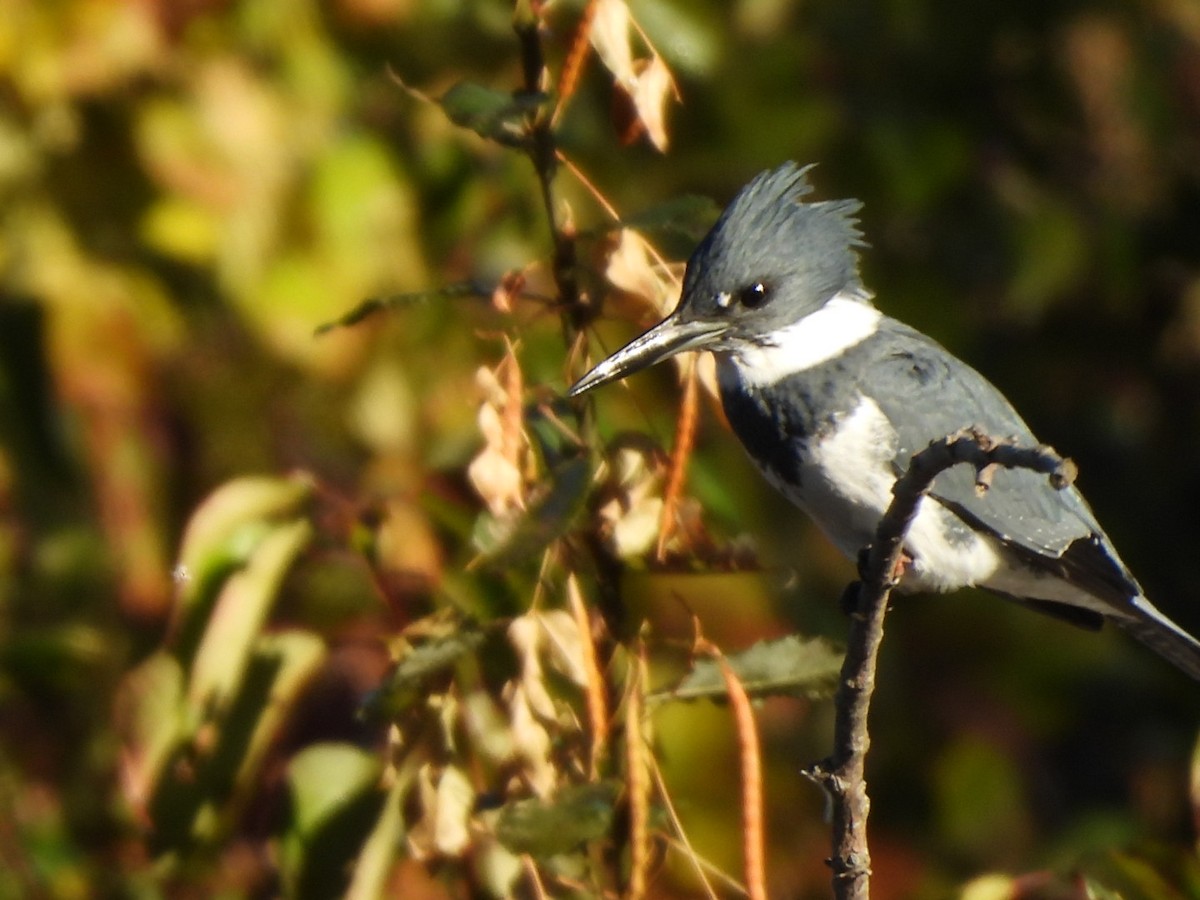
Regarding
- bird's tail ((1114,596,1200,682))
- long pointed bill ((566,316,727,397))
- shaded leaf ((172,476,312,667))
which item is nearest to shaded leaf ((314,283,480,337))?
long pointed bill ((566,316,727,397))

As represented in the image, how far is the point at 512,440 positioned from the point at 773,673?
31cm

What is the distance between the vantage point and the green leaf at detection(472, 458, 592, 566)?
1.29m

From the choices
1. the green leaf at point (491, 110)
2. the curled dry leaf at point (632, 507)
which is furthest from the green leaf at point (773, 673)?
the green leaf at point (491, 110)

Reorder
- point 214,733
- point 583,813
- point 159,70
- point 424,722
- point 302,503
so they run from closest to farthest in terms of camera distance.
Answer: point 583,813 < point 424,722 < point 214,733 < point 302,503 < point 159,70

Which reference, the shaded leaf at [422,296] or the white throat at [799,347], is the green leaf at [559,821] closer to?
the shaded leaf at [422,296]

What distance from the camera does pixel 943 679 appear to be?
3.17m

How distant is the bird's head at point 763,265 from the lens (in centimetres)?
202

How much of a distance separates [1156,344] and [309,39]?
1.99 metres

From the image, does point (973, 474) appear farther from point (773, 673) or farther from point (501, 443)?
point (501, 443)

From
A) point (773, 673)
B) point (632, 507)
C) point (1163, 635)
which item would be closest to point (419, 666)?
point (632, 507)

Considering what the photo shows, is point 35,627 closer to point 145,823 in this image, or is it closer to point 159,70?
point 159,70

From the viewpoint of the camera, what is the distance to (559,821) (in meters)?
1.31

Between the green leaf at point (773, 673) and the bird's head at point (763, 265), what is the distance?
0.52m

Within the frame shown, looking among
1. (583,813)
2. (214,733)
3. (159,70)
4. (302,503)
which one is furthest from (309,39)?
(583,813)
